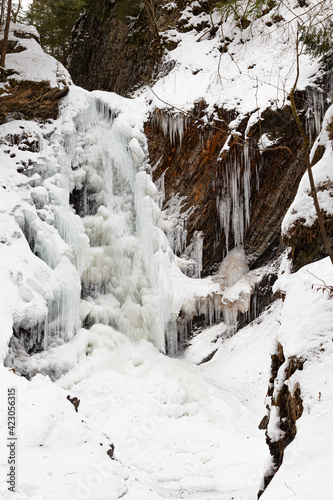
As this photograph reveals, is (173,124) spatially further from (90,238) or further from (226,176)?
(90,238)

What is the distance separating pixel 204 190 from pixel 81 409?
19.5 feet

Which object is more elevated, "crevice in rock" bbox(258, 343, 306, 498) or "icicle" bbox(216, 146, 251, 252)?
"icicle" bbox(216, 146, 251, 252)

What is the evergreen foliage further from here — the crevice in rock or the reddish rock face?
the crevice in rock

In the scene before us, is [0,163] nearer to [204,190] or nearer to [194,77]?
[204,190]

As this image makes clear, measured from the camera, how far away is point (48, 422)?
499 centimetres

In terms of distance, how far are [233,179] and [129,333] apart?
4.35 metres

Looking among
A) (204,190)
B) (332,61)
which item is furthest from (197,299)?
(332,61)

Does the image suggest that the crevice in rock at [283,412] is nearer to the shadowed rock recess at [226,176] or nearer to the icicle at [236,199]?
the shadowed rock recess at [226,176]

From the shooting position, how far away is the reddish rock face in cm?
1009

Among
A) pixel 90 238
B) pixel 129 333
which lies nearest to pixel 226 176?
pixel 90 238

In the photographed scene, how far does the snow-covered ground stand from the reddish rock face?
0.59 meters

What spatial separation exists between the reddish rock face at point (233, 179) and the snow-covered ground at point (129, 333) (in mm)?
590

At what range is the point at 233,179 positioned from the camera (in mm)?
10531

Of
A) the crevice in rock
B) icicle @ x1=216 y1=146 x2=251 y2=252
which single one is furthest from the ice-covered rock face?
the crevice in rock
